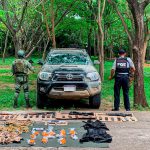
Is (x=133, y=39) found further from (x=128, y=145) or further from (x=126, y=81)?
(x=128, y=145)

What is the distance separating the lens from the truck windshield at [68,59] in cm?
1345

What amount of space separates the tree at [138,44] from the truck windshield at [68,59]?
1.70m

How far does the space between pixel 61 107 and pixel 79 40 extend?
135ft

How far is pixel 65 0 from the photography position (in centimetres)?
2305

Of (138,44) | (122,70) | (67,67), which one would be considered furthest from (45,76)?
(138,44)

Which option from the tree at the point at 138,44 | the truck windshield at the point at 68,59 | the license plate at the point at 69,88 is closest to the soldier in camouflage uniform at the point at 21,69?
the truck windshield at the point at 68,59

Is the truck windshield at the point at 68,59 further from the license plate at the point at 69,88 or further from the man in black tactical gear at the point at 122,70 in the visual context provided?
the man in black tactical gear at the point at 122,70

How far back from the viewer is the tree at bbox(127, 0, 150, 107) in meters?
12.4

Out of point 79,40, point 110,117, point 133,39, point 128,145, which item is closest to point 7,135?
point 128,145

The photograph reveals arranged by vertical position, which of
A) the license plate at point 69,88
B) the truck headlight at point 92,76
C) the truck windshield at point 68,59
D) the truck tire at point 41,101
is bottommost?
the truck tire at point 41,101

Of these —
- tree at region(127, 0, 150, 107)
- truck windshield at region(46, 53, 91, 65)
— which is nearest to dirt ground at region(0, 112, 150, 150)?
tree at region(127, 0, 150, 107)

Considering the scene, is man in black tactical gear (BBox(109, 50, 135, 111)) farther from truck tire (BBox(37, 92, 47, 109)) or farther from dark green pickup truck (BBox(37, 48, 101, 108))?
truck tire (BBox(37, 92, 47, 109))

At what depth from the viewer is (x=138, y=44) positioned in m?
12.6

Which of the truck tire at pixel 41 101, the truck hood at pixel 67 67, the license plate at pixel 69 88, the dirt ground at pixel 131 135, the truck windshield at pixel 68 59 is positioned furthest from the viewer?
the truck windshield at pixel 68 59
